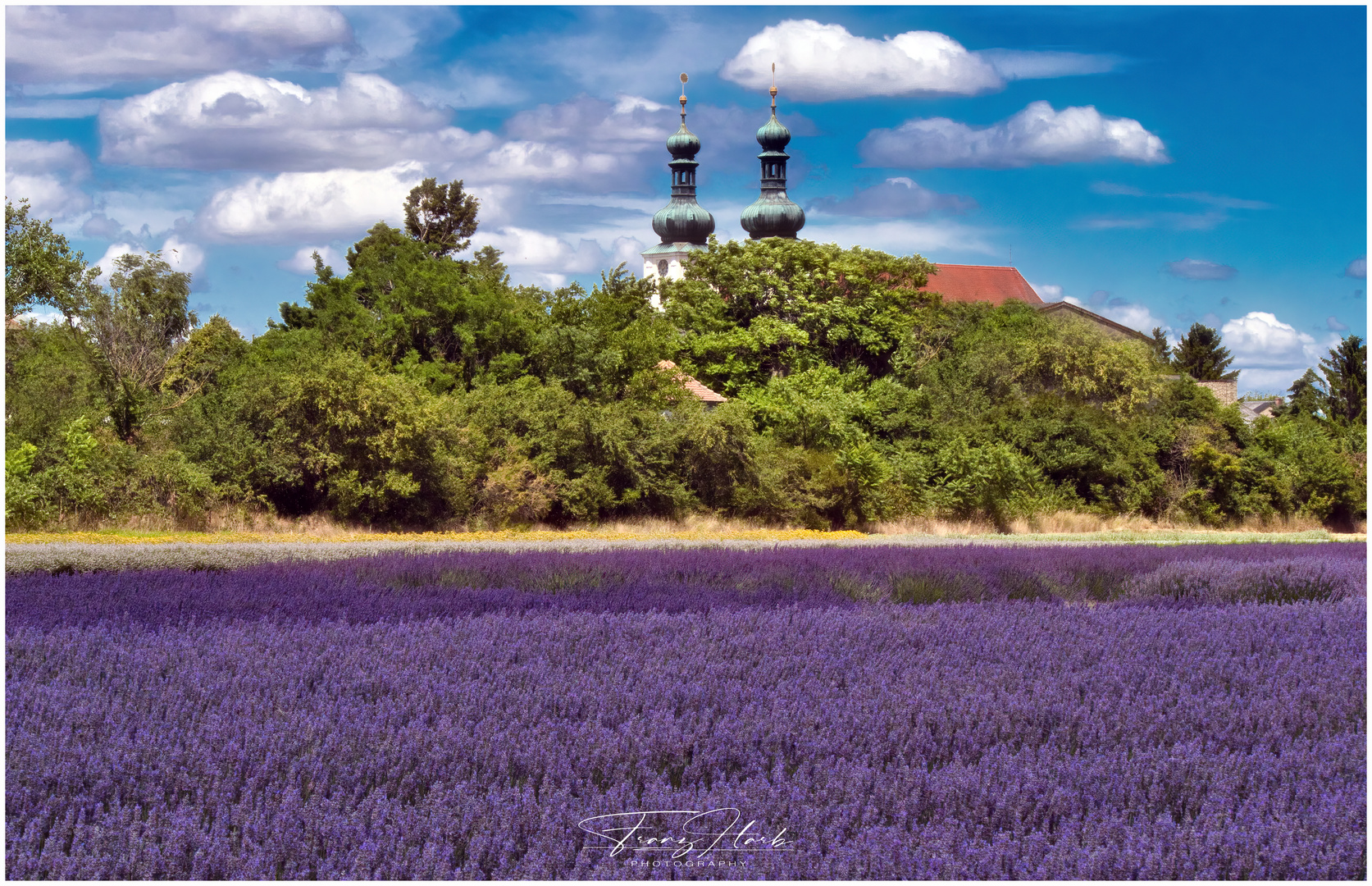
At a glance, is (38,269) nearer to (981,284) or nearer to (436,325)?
(436,325)

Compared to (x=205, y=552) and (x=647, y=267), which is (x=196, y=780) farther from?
(x=647, y=267)

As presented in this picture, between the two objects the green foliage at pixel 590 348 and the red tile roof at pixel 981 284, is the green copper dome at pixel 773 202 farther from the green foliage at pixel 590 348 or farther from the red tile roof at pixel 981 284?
the green foliage at pixel 590 348

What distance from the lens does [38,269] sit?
3188 centimetres

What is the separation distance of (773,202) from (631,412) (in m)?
48.3

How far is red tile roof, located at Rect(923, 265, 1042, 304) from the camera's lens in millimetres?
65812

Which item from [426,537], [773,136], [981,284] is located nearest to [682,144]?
[773,136]

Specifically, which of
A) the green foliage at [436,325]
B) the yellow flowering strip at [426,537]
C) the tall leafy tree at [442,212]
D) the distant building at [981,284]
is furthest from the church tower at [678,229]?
the yellow flowering strip at [426,537]

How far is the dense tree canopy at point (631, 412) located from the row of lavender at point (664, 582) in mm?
8669

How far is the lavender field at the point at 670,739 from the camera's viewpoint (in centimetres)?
341

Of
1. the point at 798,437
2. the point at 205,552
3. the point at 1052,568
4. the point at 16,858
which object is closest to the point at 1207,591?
the point at 1052,568

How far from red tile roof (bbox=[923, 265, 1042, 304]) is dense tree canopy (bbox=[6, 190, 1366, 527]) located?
30.1 meters

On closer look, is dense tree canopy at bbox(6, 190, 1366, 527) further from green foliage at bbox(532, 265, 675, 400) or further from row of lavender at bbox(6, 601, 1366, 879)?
row of lavender at bbox(6, 601, 1366, 879)

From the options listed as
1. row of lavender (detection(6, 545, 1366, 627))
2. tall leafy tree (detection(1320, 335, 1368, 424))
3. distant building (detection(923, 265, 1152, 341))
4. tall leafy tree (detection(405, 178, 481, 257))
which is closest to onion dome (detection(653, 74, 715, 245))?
distant building (detection(923, 265, 1152, 341))

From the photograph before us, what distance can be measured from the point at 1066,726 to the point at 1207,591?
6068 millimetres
